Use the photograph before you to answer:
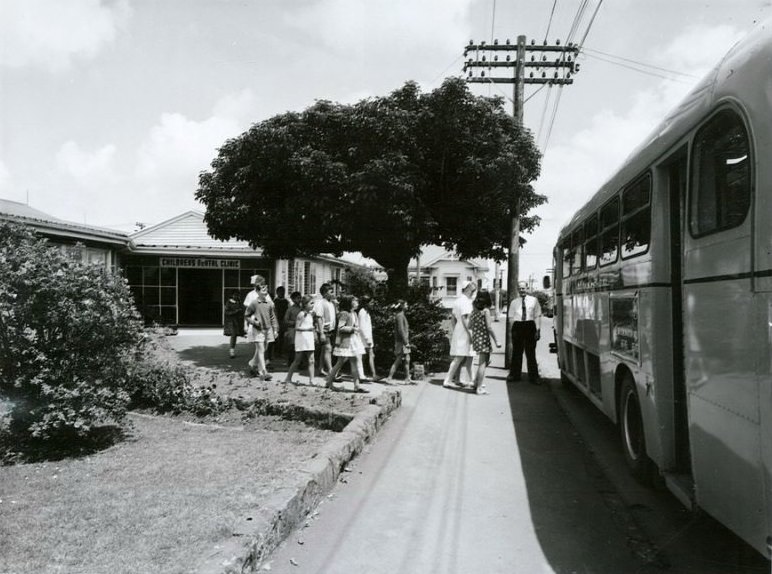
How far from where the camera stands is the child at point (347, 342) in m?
10.4

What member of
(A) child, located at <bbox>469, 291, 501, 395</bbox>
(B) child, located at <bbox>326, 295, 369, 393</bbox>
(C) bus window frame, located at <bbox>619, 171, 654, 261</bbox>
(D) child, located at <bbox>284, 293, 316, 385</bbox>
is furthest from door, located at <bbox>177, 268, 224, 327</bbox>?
(C) bus window frame, located at <bbox>619, 171, 654, 261</bbox>

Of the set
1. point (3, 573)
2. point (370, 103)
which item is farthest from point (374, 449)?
point (370, 103)

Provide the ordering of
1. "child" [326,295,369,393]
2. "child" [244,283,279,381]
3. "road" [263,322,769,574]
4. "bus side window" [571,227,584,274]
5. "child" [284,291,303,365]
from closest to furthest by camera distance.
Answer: "road" [263,322,769,574], "bus side window" [571,227,584,274], "child" [326,295,369,393], "child" [244,283,279,381], "child" [284,291,303,365]

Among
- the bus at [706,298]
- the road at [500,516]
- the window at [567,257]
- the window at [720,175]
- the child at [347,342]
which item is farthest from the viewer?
the child at [347,342]

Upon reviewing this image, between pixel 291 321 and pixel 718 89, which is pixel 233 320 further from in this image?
pixel 718 89

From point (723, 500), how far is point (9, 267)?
6433 millimetres

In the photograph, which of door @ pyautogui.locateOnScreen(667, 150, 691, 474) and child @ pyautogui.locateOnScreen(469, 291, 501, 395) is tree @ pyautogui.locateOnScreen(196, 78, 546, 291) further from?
door @ pyautogui.locateOnScreen(667, 150, 691, 474)

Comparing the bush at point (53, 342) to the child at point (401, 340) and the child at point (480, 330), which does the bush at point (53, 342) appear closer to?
the child at point (401, 340)

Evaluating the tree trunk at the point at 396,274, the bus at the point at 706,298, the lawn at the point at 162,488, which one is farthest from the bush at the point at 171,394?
the bus at the point at 706,298

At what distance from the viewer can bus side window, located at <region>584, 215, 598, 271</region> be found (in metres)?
7.73

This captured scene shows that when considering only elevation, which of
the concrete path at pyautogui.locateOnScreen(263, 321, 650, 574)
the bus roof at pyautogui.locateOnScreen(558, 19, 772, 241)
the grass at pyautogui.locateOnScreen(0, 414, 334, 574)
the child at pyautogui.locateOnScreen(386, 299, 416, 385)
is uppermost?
the bus roof at pyautogui.locateOnScreen(558, 19, 772, 241)

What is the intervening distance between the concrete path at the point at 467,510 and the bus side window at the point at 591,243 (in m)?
2.07

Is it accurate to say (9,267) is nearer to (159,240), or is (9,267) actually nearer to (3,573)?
(3,573)

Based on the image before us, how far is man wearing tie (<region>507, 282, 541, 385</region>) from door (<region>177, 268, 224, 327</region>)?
14.7 metres
